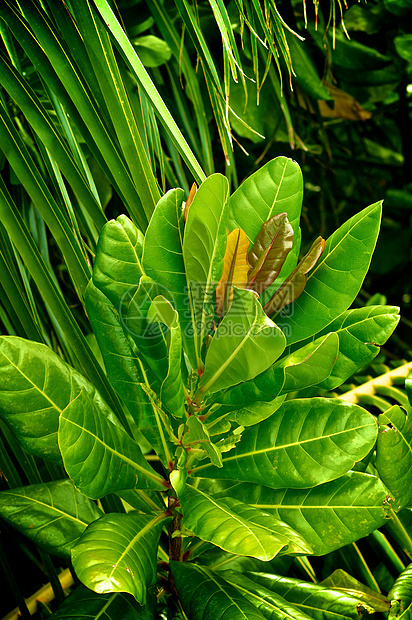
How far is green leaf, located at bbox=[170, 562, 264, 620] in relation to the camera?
39cm

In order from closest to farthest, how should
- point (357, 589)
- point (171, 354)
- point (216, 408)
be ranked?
point (171, 354) < point (216, 408) < point (357, 589)

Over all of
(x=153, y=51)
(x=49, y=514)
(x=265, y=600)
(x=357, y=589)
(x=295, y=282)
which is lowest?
(x=357, y=589)

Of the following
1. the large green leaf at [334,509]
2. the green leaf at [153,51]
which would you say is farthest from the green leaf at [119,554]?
the green leaf at [153,51]

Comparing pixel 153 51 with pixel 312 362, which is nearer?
pixel 312 362

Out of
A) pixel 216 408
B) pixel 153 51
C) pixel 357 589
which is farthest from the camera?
pixel 153 51

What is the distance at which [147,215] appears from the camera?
50cm

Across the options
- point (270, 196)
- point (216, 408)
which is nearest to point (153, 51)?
point (270, 196)

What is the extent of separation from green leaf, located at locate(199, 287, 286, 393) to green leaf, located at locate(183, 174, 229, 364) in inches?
2.1

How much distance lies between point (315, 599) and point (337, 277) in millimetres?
288

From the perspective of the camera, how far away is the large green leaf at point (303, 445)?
41 cm

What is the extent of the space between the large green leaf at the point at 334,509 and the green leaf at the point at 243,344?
138 mm

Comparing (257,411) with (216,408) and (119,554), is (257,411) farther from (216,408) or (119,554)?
(119,554)

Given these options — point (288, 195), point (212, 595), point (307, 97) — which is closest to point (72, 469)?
point (212, 595)

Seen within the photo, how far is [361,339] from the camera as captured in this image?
0.45 m
